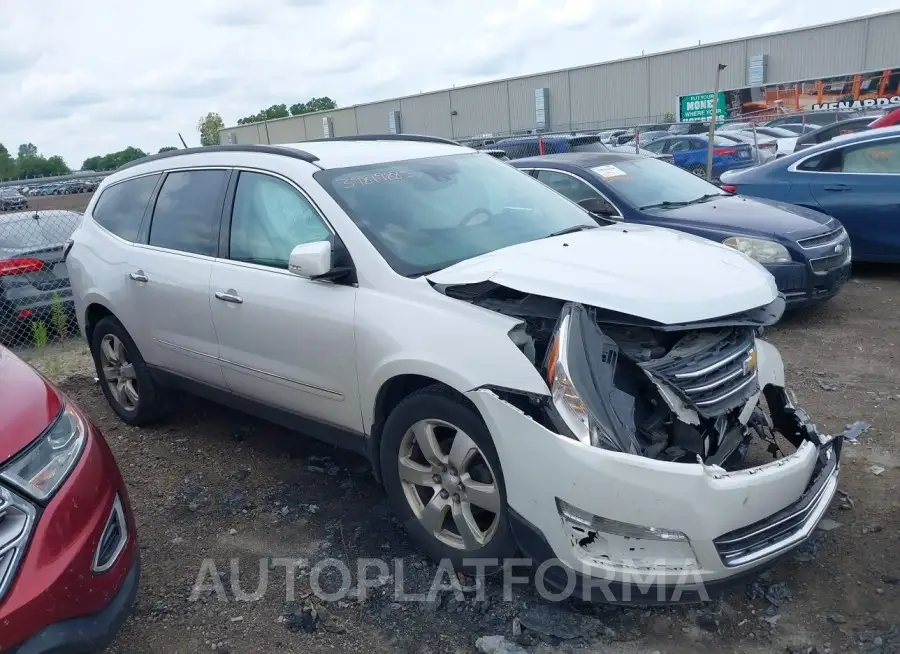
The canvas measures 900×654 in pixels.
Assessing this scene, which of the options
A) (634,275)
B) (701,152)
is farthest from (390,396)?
(701,152)

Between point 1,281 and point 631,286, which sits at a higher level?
point 631,286

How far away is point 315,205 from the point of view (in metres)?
3.71

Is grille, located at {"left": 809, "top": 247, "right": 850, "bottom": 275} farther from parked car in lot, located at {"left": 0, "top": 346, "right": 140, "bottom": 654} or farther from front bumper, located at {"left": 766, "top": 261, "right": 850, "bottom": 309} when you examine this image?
parked car in lot, located at {"left": 0, "top": 346, "right": 140, "bottom": 654}

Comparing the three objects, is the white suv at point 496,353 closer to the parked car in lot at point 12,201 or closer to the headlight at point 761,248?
the headlight at point 761,248

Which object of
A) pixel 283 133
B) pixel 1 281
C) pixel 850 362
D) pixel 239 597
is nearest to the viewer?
pixel 239 597

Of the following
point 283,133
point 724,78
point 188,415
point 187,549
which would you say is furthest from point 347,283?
point 283,133

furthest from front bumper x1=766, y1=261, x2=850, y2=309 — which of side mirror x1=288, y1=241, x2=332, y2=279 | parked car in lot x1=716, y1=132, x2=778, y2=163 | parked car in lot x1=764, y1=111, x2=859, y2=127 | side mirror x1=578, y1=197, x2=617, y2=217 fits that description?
parked car in lot x1=764, y1=111, x2=859, y2=127

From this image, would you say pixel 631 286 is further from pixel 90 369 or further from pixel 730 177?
pixel 730 177

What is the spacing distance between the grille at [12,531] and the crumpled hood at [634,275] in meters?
1.69

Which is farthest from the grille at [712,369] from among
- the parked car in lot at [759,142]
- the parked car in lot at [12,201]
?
the parked car in lot at [759,142]

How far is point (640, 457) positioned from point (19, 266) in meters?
7.30

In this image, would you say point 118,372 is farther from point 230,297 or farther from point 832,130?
point 832,130

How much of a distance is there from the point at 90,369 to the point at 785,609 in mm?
6176

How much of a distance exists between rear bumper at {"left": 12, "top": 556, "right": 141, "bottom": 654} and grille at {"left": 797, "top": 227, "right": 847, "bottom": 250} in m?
5.66
